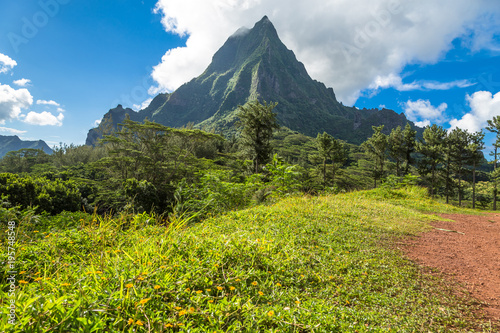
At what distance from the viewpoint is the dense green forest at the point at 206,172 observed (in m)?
8.55

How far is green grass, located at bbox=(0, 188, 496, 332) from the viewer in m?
1.62

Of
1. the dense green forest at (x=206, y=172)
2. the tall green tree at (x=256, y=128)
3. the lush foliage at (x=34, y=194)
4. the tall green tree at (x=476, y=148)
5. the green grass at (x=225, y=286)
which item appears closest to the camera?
the green grass at (x=225, y=286)

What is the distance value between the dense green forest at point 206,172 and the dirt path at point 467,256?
4240 mm

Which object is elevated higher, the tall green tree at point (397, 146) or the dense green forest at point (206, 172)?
the tall green tree at point (397, 146)

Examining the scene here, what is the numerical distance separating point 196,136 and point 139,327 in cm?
2427

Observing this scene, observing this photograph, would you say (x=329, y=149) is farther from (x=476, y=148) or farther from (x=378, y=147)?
(x=476, y=148)

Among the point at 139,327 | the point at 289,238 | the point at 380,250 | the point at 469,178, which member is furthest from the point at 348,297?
the point at 469,178

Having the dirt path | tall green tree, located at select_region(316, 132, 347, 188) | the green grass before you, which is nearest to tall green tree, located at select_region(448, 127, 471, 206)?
tall green tree, located at select_region(316, 132, 347, 188)

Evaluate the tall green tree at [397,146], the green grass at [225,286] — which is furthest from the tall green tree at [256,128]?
the tall green tree at [397,146]

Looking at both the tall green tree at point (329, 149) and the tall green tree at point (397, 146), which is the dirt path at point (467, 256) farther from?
the tall green tree at point (397, 146)

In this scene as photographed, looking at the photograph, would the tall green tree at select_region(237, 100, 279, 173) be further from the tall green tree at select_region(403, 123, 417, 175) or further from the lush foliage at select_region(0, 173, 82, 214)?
the tall green tree at select_region(403, 123, 417, 175)

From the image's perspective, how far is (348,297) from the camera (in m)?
2.65

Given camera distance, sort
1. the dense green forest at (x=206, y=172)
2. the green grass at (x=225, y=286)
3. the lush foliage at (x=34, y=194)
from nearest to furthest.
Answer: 1. the green grass at (x=225, y=286)
2. the dense green forest at (x=206, y=172)
3. the lush foliage at (x=34, y=194)

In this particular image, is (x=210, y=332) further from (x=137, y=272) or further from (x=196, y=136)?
(x=196, y=136)
